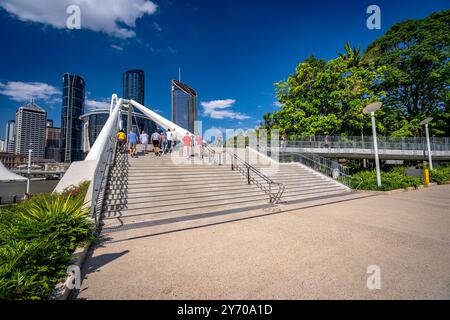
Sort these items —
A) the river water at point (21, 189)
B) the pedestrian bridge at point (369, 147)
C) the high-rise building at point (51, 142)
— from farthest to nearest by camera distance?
1. the high-rise building at point (51, 142)
2. the river water at point (21, 189)
3. the pedestrian bridge at point (369, 147)

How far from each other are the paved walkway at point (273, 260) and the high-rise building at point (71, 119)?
123202 mm

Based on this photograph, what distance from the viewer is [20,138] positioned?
138625 millimetres

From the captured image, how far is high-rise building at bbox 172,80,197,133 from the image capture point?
6862cm

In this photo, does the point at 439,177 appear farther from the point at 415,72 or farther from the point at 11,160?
the point at 11,160

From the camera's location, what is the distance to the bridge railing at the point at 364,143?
2162cm

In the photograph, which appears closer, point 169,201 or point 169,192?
point 169,201

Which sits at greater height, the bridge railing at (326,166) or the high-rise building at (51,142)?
the high-rise building at (51,142)

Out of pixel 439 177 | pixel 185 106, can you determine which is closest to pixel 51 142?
pixel 185 106

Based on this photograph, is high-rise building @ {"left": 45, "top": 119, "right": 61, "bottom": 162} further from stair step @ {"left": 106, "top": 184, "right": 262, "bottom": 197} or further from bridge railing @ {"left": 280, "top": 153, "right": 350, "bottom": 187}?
stair step @ {"left": 106, "top": 184, "right": 262, "bottom": 197}

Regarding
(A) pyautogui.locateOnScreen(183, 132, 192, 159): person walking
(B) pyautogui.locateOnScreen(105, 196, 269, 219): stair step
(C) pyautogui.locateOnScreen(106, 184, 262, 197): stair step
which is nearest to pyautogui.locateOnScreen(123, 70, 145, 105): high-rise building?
(A) pyautogui.locateOnScreen(183, 132, 192, 159): person walking

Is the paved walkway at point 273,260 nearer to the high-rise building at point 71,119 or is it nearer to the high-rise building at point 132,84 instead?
the high-rise building at point 71,119

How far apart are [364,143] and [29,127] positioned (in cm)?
18930

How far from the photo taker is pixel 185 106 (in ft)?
237

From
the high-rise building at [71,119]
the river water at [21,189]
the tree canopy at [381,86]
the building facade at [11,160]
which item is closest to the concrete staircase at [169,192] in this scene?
the tree canopy at [381,86]
